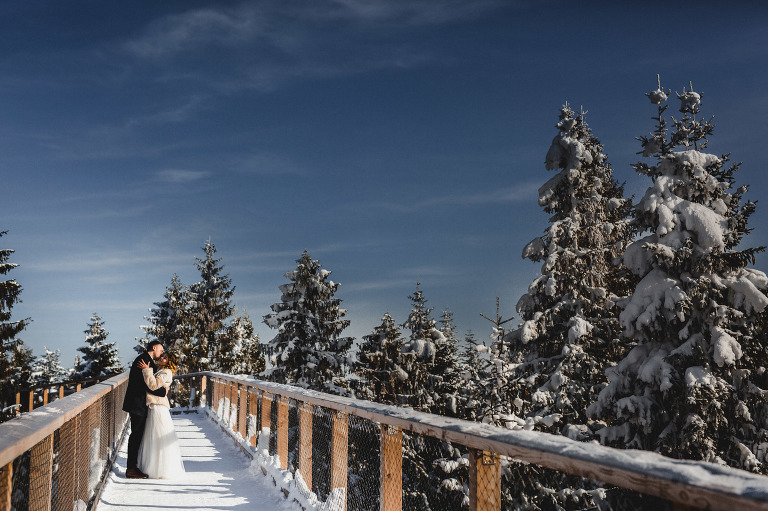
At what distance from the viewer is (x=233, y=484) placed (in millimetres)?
8180

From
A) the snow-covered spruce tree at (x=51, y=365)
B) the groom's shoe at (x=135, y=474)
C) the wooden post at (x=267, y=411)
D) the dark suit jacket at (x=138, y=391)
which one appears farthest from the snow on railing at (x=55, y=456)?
the snow-covered spruce tree at (x=51, y=365)

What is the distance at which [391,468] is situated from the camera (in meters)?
4.39

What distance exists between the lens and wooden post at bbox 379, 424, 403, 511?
14.3 feet

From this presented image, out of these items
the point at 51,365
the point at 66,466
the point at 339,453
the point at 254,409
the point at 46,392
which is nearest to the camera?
the point at 66,466

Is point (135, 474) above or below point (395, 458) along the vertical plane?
below

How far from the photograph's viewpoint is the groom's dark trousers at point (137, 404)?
832cm

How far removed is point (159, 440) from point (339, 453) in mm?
3907

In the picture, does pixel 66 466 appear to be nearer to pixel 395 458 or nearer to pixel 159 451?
pixel 395 458

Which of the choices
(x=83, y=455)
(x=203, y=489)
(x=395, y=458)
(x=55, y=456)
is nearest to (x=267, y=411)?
(x=203, y=489)

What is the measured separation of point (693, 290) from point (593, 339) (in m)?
4.56

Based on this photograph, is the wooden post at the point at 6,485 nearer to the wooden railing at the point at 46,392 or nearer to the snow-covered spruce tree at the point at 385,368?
the wooden railing at the point at 46,392

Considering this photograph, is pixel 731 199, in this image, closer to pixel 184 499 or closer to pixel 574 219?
pixel 574 219

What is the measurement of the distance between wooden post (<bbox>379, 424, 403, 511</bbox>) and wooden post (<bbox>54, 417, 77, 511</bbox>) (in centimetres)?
229

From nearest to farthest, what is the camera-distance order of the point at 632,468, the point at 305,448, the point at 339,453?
the point at 632,468 < the point at 339,453 < the point at 305,448
